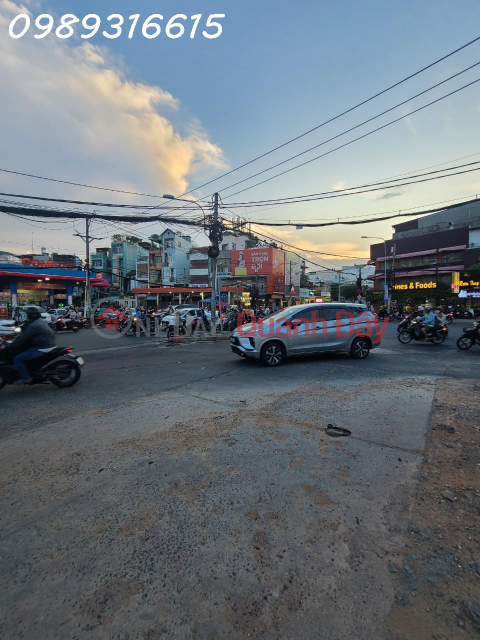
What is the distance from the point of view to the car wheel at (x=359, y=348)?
29.8ft

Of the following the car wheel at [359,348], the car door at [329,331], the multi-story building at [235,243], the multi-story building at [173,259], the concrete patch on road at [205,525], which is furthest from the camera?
the multi-story building at [235,243]

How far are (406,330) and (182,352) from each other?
9.09 metres

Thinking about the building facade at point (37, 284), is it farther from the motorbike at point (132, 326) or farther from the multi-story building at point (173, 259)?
the multi-story building at point (173, 259)

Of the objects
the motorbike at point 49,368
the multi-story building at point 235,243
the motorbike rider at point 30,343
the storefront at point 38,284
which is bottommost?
the motorbike at point 49,368

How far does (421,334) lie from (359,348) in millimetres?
4953

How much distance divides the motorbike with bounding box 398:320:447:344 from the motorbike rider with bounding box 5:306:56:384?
12.5 m

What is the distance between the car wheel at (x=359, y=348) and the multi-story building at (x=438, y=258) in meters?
26.8

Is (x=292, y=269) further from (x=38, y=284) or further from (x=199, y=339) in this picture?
(x=199, y=339)

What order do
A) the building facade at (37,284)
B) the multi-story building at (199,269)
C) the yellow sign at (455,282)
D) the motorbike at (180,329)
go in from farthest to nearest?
1. the multi-story building at (199,269)
2. the yellow sign at (455,282)
3. the building facade at (37,284)
4. the motorbike at (180,329)

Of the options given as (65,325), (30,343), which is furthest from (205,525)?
(65,325)

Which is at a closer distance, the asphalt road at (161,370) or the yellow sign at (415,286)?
the asphalt road at (161,370)

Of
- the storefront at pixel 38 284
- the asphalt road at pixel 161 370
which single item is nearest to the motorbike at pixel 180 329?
the asphalt road at pixel 161 370

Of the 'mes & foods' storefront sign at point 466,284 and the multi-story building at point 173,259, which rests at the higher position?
the multi-story building at point 173,259

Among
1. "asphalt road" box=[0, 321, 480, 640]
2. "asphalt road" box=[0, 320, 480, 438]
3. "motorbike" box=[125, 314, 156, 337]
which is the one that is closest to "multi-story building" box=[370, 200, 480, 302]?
"motorbike" box=[125, 314, 156, 337]
